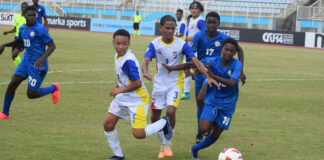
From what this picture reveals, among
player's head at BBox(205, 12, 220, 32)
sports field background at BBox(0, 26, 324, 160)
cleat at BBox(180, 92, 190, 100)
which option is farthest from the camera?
cleat at BBox(180, 92, 190, 100)

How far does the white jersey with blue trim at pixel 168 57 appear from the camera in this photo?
23.7 feet

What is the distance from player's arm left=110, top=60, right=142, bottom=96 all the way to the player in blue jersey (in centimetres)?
103

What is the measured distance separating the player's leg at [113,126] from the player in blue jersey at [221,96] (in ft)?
3.55

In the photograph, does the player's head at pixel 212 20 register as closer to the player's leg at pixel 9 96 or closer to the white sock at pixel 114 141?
the white sock at pixel 114 141

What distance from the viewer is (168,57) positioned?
725 cm

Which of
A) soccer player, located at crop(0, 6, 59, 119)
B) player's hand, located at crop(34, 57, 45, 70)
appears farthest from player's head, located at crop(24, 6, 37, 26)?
→ player's hand, located at crop(34, 57, 45, 70)

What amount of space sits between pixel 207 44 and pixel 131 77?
245 centimetres

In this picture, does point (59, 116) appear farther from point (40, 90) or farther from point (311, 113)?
point (311, 113)

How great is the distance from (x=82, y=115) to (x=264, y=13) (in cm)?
4034

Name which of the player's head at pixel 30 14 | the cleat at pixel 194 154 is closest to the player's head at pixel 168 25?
the cleat at pixel 194 154

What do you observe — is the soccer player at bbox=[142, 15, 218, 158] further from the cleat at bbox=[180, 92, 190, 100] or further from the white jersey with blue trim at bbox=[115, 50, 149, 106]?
the cleat at bbox=[180, 92, 190, 100]

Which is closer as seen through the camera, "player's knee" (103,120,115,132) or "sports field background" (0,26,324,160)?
"player's knee" (103,120,115,132)

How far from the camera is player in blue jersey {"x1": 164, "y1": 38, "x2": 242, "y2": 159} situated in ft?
21.7

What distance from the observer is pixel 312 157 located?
714cm
